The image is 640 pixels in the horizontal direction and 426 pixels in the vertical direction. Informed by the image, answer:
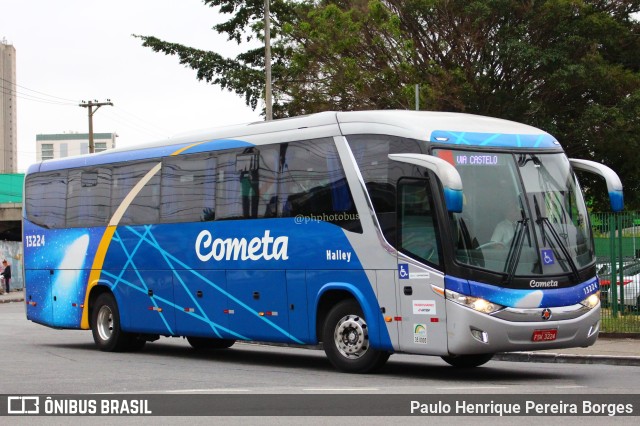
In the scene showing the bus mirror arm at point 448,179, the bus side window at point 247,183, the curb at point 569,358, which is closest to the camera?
the bus mirror arm at point 448,179

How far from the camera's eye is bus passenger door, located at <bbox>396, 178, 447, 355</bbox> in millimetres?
14211

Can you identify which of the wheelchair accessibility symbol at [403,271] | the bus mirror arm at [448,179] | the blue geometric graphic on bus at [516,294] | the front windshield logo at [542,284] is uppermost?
the bus mirror arm at [448,179]

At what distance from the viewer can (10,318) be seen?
3447 cm

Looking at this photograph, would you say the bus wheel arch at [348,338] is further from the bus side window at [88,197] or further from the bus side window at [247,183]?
the bus side window at [88,197]

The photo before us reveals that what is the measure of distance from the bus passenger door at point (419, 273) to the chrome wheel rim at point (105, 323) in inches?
305

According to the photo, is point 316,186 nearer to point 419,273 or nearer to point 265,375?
point 419,273

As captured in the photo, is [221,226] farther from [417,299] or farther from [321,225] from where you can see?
[417,299]

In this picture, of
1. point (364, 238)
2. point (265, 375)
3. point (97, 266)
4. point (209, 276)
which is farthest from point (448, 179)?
point (97, 266)

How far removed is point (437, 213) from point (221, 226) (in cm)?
466

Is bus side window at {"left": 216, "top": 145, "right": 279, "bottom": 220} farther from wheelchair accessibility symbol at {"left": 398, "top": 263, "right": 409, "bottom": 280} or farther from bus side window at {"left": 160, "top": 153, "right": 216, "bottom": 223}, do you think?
wheelchair accessibility symbol at {"left": 398, "top": 263, "right": 409, "bottom": 280}

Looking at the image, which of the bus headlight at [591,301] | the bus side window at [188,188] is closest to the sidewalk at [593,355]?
the bus headlight at [591,301]

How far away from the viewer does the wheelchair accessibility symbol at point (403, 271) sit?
14609mm

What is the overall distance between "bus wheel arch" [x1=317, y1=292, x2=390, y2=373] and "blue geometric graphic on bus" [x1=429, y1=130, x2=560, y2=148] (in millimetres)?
2635

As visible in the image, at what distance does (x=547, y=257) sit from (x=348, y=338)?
9.83 ft
